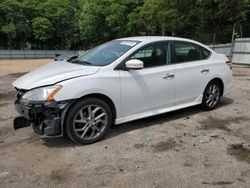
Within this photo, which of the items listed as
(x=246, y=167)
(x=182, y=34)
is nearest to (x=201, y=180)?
(x=246, y=167)

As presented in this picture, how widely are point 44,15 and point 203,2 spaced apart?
30640mm

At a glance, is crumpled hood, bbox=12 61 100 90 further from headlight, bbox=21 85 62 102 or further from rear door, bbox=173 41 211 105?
rear door, bbox=173 41 211 105

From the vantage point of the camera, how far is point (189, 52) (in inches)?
229

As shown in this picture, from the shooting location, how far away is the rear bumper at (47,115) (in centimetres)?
411

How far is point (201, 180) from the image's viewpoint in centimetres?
346

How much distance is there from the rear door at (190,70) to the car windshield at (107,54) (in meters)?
0.99

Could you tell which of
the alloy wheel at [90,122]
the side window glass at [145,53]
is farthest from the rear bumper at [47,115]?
the side window glass at [145,53]

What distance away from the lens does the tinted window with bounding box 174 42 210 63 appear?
557 cm

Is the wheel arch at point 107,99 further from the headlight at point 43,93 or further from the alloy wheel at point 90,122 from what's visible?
the headlight at point 43,93

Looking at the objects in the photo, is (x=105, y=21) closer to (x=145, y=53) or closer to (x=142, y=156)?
(x=145, y=53)

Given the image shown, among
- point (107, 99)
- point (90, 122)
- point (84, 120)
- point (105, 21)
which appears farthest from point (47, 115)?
point (105, 21)

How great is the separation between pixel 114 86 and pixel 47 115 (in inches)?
44.3

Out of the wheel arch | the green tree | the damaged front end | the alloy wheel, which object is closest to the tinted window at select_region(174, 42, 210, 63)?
the wheel arch

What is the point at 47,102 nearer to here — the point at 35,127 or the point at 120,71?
the point at 35,127
